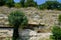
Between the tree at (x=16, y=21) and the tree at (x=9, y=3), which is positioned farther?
the tree at (x=9, y=3)

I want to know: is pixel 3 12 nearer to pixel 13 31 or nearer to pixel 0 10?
pixel 0 10

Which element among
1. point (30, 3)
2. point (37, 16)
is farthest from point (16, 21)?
point (30, 3)

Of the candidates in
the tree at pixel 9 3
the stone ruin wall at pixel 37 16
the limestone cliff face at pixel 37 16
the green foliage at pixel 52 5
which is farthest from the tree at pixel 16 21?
the green foliage at pixel 52 5

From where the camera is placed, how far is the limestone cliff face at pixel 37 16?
698 inches

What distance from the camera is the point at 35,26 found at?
1764cm

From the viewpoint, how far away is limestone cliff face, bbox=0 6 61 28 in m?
17.7

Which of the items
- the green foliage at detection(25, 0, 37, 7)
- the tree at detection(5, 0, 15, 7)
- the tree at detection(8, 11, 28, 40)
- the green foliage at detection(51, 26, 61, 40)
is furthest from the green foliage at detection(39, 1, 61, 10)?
the green foliage at detection(51, 26, 61, 40)

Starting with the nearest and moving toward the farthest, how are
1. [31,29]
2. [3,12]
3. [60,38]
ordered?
[60,38] < [31,29] < [3,12]

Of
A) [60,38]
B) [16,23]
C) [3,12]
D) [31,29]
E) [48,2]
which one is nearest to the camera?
[60,38]

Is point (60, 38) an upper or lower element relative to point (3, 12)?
lower

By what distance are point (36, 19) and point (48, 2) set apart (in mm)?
4872

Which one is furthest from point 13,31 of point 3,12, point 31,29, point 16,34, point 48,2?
point 48,2

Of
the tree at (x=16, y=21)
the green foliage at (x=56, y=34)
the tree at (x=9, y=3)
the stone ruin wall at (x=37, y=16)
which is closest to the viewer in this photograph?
the green foliage at (x=56, y=34)

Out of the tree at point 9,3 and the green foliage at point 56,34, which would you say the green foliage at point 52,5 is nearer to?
the tree at point 9,3
